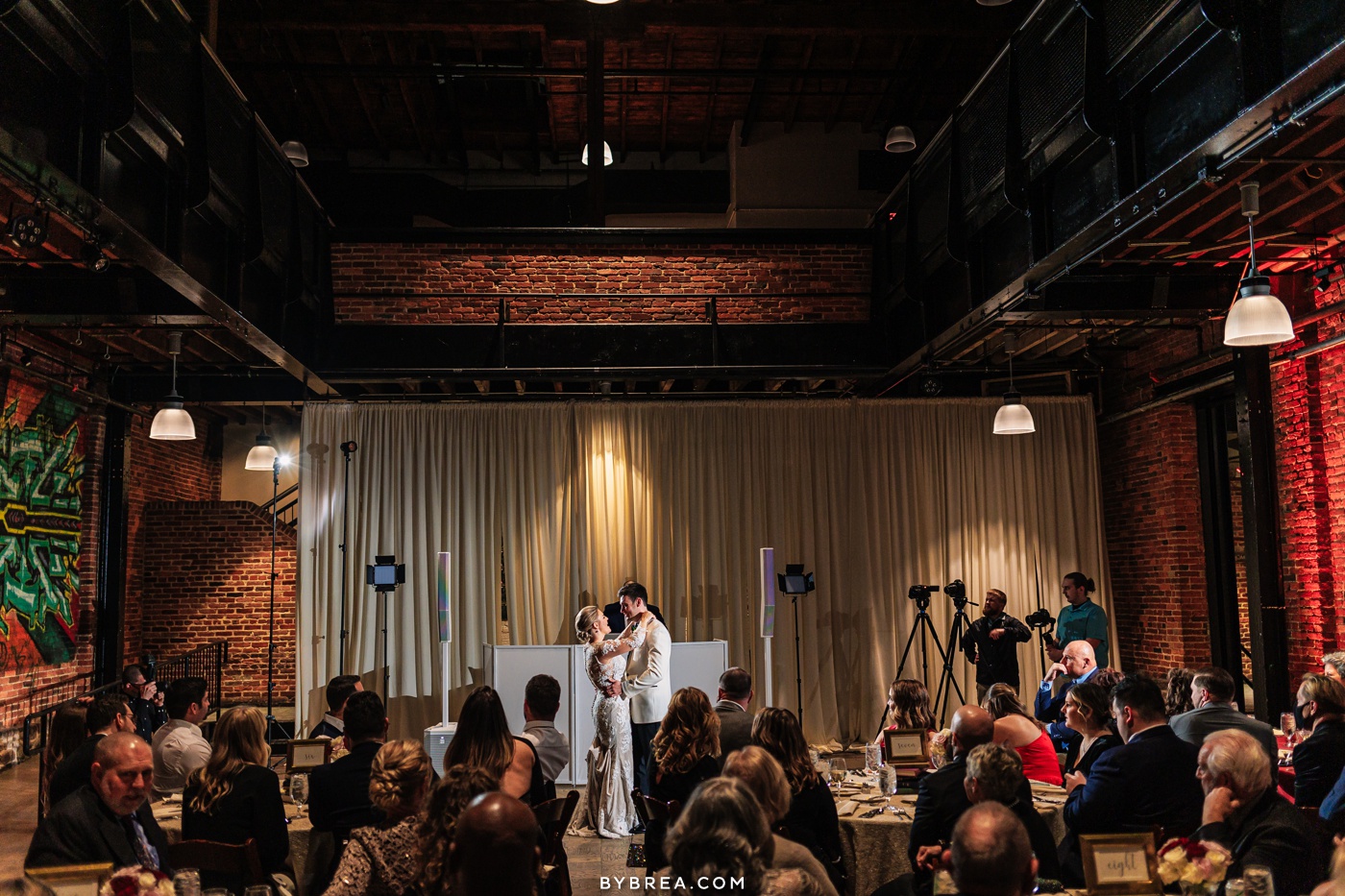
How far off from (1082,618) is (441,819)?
305 inches

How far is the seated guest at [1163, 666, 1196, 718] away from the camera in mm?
5941

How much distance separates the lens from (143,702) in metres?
8.18

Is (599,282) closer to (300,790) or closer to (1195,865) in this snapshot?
(300,790)

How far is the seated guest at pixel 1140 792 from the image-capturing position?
420 centimetres

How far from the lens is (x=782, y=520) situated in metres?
11.2

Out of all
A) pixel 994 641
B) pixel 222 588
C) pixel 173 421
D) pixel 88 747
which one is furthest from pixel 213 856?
pixel 222 588

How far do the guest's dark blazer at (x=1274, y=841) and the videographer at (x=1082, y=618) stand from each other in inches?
239

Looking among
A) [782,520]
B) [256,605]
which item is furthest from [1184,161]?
[256,605]

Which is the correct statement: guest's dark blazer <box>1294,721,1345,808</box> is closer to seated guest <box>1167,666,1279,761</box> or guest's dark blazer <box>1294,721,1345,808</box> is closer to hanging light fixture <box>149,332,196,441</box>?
seated guest <box>1167,666,1279,761</box>

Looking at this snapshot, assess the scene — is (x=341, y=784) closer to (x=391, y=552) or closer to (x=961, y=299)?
(x=961, y=299)

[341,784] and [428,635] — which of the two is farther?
[428,635]

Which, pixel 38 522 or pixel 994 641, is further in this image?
pixel 38 522

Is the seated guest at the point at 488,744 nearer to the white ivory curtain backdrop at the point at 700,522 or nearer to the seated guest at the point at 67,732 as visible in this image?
the seated guest at the point at 67,732

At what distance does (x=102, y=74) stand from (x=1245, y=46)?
5.39 m
